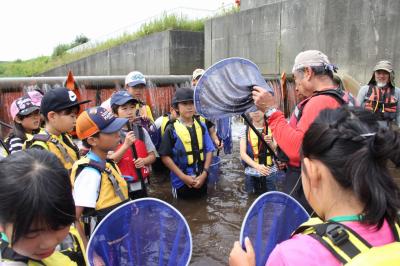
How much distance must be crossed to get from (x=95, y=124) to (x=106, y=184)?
51cm

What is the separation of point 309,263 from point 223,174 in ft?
18.4

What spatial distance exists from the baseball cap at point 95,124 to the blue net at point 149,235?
1.15 metres

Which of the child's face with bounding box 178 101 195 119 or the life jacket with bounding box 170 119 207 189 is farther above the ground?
the child's face with bounding box 178 101 195 119

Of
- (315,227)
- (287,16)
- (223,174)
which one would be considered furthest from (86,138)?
(287,16)

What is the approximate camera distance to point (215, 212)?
500cm

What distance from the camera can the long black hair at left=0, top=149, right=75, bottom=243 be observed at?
1.27 m

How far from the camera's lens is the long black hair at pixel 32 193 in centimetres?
127

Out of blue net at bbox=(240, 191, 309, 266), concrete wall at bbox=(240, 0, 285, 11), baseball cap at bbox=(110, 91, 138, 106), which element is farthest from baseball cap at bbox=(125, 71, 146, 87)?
concrete wall at bbox=(240, 0, 285, 11)

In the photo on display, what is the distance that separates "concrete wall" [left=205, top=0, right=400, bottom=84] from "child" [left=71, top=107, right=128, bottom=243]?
9.09 meters

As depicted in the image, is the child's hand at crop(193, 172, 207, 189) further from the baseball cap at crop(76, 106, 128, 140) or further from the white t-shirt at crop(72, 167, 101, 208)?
the white t-shirt at crop(72, 167, 101, 208)

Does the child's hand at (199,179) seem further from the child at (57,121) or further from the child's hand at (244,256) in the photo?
the child's hand at (244,256)

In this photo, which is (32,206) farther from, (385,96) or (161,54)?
(161,54)

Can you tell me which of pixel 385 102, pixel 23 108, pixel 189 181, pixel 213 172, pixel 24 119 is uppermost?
pixel 23 108

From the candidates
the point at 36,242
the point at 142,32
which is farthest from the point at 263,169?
the point at 142,32
